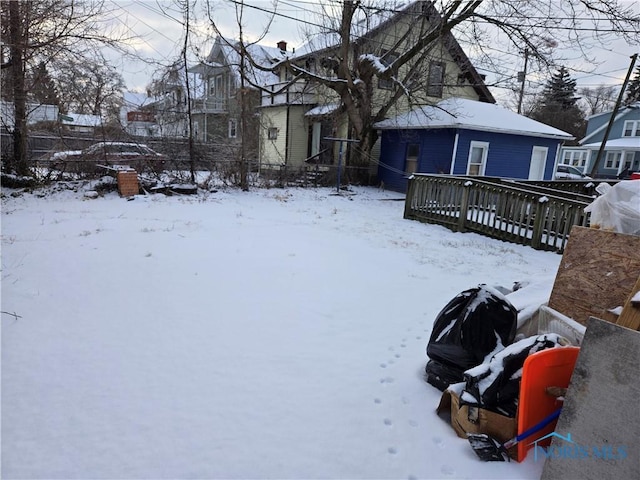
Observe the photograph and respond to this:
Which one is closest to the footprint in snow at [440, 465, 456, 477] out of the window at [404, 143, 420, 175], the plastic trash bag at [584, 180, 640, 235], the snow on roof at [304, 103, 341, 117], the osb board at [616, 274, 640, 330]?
the osb board at [616, 274, 640, 330]

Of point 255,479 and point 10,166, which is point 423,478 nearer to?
point 255,479

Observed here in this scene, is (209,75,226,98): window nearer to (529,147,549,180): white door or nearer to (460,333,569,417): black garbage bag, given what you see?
(529,147,549,180): white door

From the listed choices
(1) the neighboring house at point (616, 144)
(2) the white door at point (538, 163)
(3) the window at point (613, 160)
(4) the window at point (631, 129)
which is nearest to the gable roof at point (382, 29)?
(2) the white door at point (538, 163)

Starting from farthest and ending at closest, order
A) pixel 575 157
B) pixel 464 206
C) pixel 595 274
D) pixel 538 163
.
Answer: pixel 575 157
pixel 538 163
pixel 464 206
pixel 595 274

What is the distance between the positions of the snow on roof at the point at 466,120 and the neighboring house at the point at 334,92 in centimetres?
71

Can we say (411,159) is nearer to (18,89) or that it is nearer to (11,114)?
(18,89)

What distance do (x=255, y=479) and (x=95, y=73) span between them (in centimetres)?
1122

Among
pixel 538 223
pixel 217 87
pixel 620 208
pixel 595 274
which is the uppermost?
pixel 217 87

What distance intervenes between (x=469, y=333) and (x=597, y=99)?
184 feet

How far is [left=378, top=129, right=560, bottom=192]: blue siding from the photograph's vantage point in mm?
15031

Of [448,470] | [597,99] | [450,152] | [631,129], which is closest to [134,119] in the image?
[450,152]

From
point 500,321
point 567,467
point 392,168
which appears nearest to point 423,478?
point 567,467

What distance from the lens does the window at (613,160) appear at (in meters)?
30.2

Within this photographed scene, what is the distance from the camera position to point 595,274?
2.60m
